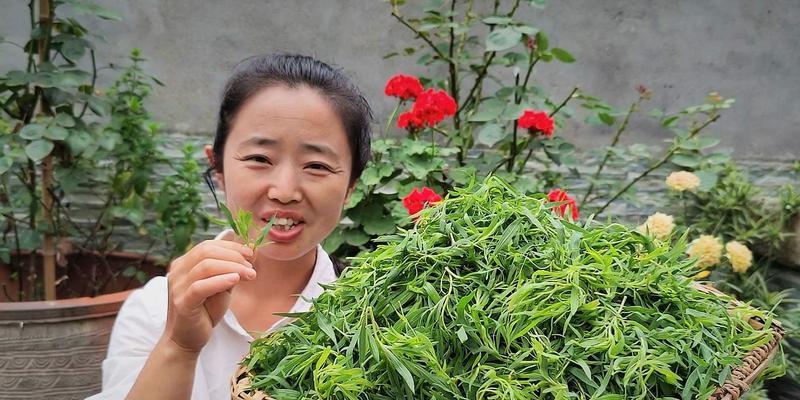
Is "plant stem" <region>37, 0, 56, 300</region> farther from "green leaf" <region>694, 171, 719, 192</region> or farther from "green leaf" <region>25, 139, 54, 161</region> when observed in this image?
"green leaf" <region>694, 171, 719, 192</region>

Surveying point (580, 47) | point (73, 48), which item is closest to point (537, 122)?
point (73, 48)

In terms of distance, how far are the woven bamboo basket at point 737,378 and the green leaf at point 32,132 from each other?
62.2 inches

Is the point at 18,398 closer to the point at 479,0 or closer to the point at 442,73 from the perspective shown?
the point at 442,73

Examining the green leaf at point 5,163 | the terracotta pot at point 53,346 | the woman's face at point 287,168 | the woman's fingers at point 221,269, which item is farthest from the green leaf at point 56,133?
the woman's fingers at point 221,269

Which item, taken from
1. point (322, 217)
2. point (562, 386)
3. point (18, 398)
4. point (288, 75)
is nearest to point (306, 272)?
point (322, 217)

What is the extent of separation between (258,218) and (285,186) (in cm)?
7

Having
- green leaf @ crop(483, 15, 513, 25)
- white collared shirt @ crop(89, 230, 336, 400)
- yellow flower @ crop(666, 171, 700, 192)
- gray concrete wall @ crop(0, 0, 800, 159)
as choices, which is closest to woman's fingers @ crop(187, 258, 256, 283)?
white collared shirt @ crop(89, 230, 336, 400)

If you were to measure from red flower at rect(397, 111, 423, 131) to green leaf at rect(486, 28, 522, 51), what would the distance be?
0.35 metres

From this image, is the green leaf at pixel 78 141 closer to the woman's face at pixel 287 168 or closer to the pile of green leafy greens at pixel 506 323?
the woman's face at pixel 287 168

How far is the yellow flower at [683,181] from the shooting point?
2.48 m

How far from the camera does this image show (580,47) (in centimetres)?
374

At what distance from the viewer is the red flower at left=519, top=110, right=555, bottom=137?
7.31 feet

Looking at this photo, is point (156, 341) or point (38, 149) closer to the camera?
point (156, 341)

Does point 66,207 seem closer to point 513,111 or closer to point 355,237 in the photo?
point 355,237
